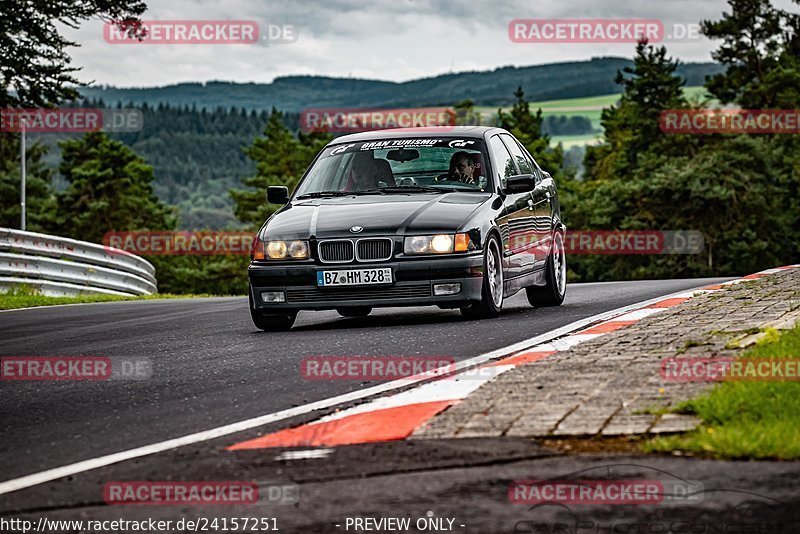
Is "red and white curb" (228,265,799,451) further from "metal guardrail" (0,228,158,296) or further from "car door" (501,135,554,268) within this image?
"metal guardrail" (0,228,158,296)

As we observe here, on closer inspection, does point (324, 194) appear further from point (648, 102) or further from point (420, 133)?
point (648, 102)

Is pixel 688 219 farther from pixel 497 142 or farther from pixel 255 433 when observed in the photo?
pixel 255 433

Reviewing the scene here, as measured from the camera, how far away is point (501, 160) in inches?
480

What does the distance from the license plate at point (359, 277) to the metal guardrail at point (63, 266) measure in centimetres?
1140

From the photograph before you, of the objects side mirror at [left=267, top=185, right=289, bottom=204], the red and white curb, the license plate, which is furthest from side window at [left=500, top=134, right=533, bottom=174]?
the red and white curb

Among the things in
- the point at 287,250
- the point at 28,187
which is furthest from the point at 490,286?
the point at 28,187

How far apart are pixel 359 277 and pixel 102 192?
90.5m

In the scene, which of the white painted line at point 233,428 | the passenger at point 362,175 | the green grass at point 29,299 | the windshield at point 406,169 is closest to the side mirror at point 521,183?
the windshield at point 406,169

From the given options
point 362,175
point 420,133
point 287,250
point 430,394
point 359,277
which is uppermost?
point 420,133

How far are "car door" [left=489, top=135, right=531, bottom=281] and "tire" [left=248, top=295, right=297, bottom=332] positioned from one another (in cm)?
199

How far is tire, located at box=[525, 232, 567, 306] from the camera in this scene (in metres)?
12.7

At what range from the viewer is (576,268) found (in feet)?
260

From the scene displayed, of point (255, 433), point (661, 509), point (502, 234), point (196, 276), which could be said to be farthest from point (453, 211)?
point (196, 276)

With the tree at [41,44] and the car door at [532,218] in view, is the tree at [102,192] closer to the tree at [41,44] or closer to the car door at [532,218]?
the tree at [41,44]
